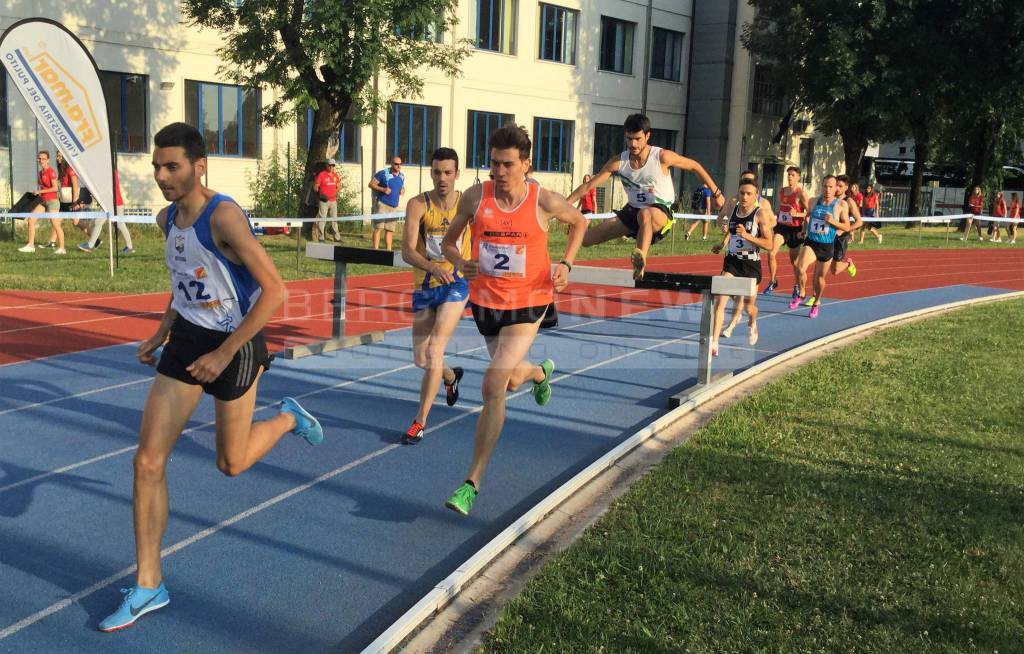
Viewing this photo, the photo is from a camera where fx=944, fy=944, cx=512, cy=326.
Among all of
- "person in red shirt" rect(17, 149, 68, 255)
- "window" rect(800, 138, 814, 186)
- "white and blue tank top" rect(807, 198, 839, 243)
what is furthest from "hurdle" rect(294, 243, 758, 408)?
"window" rect(800, 138, 814, 186)

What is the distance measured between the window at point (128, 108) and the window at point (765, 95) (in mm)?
26950

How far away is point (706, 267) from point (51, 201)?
13.1m

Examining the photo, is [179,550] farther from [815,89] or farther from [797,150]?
[797,150]

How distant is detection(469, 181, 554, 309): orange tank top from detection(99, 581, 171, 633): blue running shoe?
7.76 feet

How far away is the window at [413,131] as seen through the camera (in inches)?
1163

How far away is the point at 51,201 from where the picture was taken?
18000 mm

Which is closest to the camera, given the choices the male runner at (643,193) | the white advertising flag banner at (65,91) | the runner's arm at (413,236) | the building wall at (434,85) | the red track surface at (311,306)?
the runner's arm at (413,236)

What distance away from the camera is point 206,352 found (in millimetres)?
4074

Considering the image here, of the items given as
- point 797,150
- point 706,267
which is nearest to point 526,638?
point 706,267

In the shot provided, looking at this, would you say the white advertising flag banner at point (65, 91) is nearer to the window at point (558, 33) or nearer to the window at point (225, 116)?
the window at point (225, 116)

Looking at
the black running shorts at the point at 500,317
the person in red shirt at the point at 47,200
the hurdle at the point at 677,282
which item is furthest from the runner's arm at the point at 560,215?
the person in red shirt at the point at 47,200

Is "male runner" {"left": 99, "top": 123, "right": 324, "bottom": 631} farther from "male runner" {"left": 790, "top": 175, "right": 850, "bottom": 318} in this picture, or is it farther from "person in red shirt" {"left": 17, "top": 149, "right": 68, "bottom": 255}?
"person in red shirt" {"left": 17, "top": 149, "right": 68, "bottom": 255}

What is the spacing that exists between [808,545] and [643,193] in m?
4.06

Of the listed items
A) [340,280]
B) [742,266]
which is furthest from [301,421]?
[742,266]
